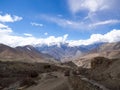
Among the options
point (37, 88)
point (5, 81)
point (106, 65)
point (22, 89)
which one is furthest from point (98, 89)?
point (5, 81)

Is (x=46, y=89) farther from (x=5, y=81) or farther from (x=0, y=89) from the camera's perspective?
(x=5, y=81)

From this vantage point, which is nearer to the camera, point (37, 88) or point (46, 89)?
point (46, 89)

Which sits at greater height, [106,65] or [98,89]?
[106,65]

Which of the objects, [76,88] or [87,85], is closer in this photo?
[87,85]

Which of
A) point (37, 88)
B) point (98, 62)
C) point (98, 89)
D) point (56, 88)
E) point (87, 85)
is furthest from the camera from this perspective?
point (98, 62)

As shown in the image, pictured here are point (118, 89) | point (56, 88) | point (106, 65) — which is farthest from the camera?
A: point (106, 65)

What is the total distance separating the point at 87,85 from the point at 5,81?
3746cm

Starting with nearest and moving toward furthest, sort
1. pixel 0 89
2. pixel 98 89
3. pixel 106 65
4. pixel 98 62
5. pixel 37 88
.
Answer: pixel 98 89 → pixel 37 88 → pixel 0 89 → pixel 106 65 → pixel 98 62

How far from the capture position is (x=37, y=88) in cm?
2998

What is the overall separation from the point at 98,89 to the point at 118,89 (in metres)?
4.36

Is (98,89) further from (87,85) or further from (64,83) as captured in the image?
(64,83)

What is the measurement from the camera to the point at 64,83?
91.4ft

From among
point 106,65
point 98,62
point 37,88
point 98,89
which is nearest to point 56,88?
point 37,88

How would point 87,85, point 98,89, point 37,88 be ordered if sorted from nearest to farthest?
point 98,89 → point 87,85 → point 37,88
